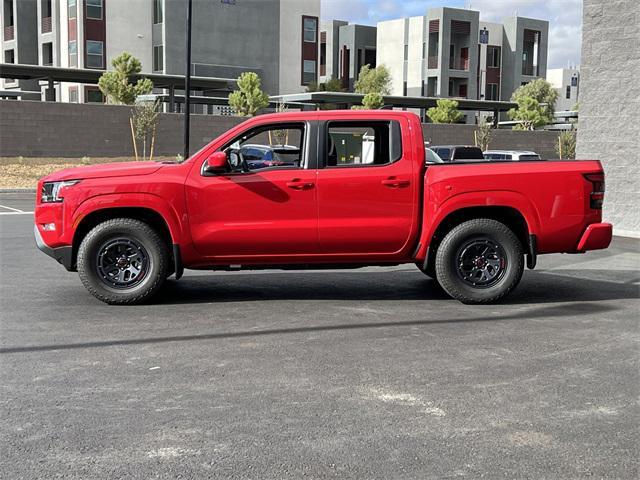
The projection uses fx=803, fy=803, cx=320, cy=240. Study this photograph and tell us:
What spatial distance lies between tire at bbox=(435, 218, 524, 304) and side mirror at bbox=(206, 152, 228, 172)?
2.53m

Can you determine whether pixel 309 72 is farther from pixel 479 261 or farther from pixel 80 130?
pixel 479 261

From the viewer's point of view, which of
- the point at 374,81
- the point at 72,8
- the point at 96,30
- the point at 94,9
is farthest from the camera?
the point at 374,81

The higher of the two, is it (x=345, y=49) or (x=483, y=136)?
(x=345, y=49)

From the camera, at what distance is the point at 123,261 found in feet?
28.4

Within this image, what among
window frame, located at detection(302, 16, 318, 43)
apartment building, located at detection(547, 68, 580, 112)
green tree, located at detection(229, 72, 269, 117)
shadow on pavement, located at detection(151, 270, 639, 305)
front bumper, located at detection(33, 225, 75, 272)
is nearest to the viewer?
front bumper, located at detection(33, 225, 75, 272)

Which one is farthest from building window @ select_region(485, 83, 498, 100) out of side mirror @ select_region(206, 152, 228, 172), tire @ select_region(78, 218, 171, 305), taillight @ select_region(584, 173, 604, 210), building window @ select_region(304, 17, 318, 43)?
tire @ select_region(78, 218, 171, 305)

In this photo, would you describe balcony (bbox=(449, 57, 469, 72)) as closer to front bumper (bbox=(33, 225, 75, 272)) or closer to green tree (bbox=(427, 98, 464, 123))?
green tree (bbox=(427, 98, 464, 123))

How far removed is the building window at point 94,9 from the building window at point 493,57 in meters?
40.4

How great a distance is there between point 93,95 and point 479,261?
169ft

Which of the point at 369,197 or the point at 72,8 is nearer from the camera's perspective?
the point at 369,197

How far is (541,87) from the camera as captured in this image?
258 ft

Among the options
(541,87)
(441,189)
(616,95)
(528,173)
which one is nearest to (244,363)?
(441,189)

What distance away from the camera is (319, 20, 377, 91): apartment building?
80250mm

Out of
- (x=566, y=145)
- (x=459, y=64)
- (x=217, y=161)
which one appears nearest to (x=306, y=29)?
(x=459, y=64)
